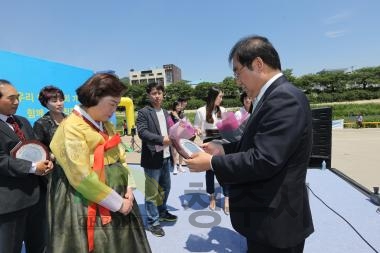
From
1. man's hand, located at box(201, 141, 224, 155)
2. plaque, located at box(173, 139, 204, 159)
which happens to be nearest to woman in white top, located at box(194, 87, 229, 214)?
man's hand, located at box(201, 141, 224, 155)

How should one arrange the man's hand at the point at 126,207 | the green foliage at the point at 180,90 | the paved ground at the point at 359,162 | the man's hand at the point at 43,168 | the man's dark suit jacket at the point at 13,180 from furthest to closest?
the green foliage at the point at 180,90, the paved ground at the point at 359,162, the man's hand at the point at 43,168, the man's dark suit jacket at the point at 13,180, the man's hand at the point at 126,207

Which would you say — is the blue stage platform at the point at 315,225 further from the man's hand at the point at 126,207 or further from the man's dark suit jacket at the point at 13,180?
the man's dark suit jacket at the point at 13,180

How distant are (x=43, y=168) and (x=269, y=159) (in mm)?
1555

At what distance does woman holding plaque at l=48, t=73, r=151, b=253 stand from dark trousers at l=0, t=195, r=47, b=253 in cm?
48

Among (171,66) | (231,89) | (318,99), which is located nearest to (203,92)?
(231,89)

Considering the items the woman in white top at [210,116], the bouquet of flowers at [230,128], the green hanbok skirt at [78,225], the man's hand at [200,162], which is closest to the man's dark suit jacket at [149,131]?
the woman in white top at [210,116]

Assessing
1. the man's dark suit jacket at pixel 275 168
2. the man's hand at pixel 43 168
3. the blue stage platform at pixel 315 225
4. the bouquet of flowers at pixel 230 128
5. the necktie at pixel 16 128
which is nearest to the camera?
the man's dark suit jacket at pixel 275 168

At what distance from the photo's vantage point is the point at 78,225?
1.63 metres

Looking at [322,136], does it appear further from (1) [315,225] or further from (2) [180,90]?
(2) [180,90]

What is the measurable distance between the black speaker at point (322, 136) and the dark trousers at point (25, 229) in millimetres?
5298

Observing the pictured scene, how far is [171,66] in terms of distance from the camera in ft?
330

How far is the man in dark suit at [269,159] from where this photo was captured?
129 cm

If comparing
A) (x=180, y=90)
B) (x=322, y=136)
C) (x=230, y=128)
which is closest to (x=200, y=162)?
(x=230, y=128)

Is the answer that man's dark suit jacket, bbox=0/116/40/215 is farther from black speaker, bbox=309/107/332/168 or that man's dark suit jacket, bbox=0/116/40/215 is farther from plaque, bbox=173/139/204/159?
black speaker, bbox=309/107/332/168
